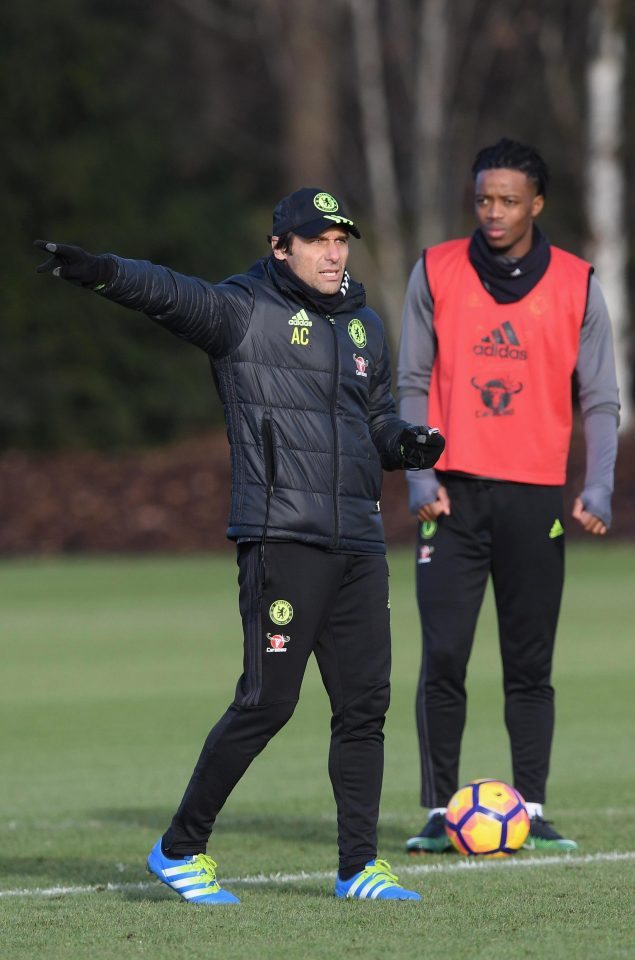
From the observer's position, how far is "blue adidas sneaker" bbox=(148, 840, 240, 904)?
247 inches

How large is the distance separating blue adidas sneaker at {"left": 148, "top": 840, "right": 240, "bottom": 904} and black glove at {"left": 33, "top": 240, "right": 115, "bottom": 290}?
179 cm

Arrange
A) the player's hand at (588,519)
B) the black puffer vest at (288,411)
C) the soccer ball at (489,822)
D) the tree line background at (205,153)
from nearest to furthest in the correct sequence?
1. the black puffer vest at (288,411)
2. the soccer ball at (489,822)
3. the player's hand at (588,519)
4. the tree line background at (205,153)

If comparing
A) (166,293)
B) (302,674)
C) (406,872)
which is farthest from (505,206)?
(406,872)

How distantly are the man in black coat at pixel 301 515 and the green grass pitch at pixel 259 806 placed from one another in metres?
0.36

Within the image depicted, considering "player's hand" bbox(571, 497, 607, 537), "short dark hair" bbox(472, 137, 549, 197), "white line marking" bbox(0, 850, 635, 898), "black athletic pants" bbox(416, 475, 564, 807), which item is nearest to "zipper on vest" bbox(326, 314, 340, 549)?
"white line marking" bbox(0, 850, 635, 898)

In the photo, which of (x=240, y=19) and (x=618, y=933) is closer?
(x=618, y=933)

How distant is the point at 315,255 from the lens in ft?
20.8

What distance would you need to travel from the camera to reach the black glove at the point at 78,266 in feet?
19.2

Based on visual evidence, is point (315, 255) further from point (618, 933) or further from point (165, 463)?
point (165, 463)

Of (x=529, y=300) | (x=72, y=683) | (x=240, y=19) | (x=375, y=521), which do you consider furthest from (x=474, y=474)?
(x=240, y=19)

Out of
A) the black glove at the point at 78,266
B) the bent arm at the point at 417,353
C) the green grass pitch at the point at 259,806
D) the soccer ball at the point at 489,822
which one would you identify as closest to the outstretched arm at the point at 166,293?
the black glove at the point at 78,266

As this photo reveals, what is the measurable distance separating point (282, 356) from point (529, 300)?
5.65 ft

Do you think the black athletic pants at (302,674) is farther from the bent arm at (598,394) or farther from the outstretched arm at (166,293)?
the bent arm at (598,394)

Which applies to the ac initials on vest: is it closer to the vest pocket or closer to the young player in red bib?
the vest pocket
